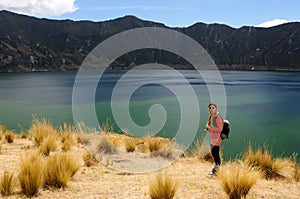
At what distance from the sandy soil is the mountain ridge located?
9640cm

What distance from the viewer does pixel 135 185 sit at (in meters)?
4.95

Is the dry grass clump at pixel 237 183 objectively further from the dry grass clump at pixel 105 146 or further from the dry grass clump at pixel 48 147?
the dry grass clump at pixel 48 147

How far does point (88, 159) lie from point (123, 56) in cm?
13674

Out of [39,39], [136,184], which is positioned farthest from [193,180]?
[39,39]

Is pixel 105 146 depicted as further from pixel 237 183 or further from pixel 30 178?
pixel 237 183

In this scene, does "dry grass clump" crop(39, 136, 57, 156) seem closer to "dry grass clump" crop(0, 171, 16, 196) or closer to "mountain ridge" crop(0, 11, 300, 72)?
"dry grass clump" crop(0, 171, 16, 196)

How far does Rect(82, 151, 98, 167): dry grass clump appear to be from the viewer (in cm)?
630

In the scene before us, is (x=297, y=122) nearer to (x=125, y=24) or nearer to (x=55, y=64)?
(x=55, y=64)

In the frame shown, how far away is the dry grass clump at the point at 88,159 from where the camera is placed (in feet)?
20.7

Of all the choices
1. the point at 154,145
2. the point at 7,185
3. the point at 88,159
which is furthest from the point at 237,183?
the point at 154,145

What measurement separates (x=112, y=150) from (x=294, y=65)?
115019 mm

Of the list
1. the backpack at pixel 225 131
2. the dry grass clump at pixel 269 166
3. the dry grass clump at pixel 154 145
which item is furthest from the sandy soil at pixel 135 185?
the dry grass clump at pixel 154 145

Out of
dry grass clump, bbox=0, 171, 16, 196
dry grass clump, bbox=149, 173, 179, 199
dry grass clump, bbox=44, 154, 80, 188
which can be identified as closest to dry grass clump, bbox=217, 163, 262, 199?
dry grass clump, bbox=149, 173, 179, 199

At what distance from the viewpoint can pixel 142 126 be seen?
18281 mm
